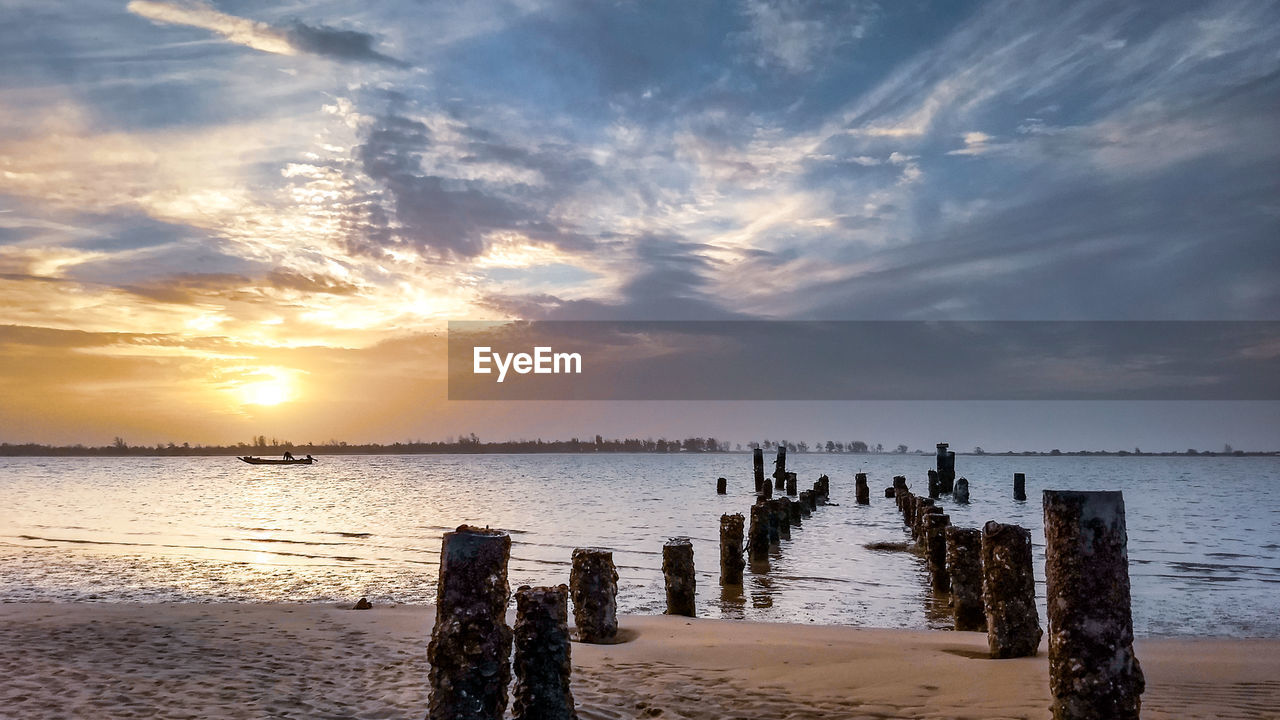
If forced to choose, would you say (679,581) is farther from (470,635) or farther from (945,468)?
(945,468)

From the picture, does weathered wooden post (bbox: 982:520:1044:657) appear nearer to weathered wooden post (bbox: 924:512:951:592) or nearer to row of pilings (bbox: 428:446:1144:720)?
row of pilings (bbox: 428:446:1144:720)

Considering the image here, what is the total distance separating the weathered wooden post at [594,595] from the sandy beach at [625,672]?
29 cm

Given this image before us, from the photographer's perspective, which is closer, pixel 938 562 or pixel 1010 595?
pixel 1010 595

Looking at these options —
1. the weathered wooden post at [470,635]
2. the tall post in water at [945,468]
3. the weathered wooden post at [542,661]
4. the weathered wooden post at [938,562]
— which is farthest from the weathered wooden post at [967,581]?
the tall post in water at [945,468]

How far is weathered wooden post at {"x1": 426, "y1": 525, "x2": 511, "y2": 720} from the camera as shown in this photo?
19.1ft

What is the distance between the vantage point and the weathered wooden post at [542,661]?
6.25 metres

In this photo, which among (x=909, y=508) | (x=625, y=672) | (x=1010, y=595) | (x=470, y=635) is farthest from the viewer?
(x=909, y=508)

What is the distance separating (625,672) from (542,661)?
2.13 meters

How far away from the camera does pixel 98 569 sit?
63.1ft

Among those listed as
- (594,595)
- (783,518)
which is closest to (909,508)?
(783,518)

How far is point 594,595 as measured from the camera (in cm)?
962

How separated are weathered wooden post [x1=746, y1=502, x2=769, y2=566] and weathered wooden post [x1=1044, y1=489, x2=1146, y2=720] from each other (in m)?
16.6

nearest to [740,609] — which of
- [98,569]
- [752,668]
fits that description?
[752,668]

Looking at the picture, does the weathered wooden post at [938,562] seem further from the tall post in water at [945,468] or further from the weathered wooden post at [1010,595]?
the tall post in water at [945,468]
